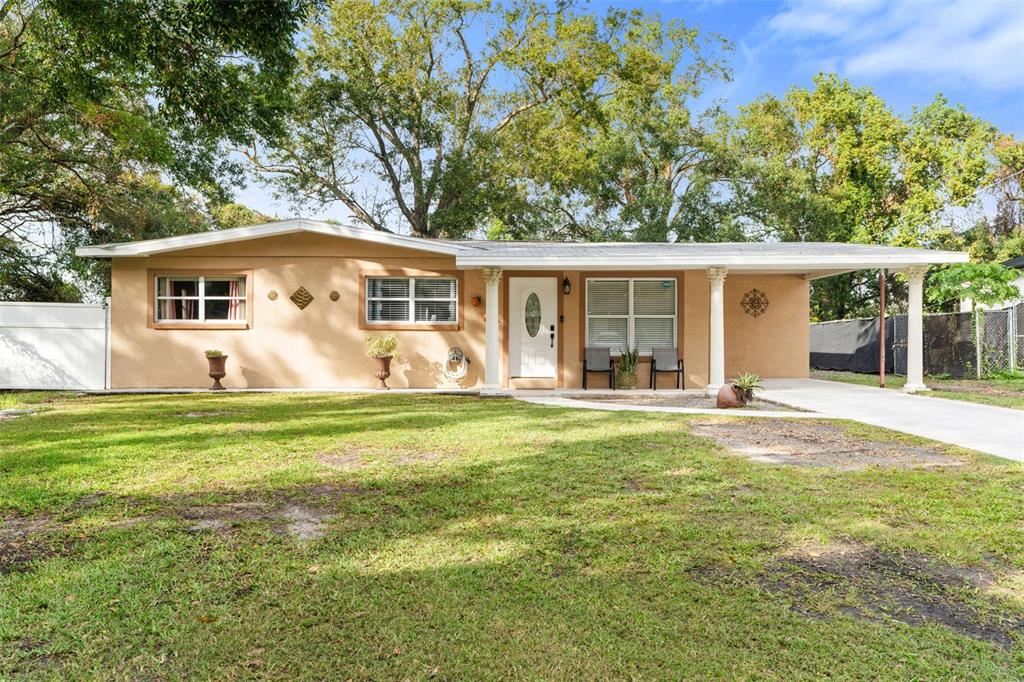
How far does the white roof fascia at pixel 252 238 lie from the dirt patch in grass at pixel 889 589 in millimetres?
8165

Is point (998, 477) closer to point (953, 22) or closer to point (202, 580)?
point (202, 580)

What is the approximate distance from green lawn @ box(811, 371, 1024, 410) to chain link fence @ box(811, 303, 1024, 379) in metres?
0.59

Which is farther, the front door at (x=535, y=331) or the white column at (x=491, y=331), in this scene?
the front door at (x=535, y=331)

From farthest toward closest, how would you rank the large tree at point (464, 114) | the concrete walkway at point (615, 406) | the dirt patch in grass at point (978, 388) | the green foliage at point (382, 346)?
the large tree at point (464, 114), the green foliage at point (382, 346), the dirt patch in grass at point (978, 388), the concrete walkway at point (615, 406)

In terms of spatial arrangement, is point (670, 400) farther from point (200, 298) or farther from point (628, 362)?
point (200, 298)

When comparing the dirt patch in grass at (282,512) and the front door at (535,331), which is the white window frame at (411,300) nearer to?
the front door at (535,331)

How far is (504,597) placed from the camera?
2.39 metres

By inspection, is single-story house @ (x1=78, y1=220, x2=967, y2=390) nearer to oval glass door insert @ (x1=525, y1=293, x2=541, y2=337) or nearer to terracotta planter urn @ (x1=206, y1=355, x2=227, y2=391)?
oval glass door insert @ (x1=525, y1=293, x2=541, y2=337)

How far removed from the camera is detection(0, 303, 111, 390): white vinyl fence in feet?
35.1

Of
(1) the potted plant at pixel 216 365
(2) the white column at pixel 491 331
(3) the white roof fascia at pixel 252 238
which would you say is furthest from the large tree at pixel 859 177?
(1) the potted plant at pixel 216 365

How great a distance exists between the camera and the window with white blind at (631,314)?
11383 millimetres

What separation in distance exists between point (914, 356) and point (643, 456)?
25.2 feet

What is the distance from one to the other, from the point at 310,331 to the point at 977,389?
39.1 ft

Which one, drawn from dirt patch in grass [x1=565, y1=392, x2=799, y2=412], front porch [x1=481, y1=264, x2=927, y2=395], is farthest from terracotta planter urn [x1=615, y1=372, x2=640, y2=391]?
dirt patch in grass [x1=565, y1=392, x2=799, y2=412]
